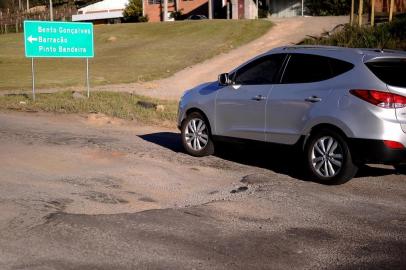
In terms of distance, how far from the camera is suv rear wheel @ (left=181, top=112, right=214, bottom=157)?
364 inches

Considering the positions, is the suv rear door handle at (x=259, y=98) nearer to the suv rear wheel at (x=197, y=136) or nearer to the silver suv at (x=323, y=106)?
the silver suv at (x=323, y=106)

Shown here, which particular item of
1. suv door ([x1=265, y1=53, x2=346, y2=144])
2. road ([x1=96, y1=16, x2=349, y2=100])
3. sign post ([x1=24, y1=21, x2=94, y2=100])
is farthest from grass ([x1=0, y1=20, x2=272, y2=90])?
suv door ([x1=265, y1=53, x2=346, y2=144])

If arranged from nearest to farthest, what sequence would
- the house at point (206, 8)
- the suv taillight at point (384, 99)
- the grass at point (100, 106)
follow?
the suv taillight at point (384, 99)
the grass at point (100, 106)
the house at point (206, 8)

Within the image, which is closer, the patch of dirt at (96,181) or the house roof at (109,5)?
the patch of dirt at (96,181)

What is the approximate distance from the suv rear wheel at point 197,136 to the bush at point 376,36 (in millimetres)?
12344

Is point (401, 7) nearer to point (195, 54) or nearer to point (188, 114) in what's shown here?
point (195, 54)

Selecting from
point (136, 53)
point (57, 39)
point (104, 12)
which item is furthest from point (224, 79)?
point (104, 12)

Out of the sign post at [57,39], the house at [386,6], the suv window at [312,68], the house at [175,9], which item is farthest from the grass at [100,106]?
the house at [175,9]

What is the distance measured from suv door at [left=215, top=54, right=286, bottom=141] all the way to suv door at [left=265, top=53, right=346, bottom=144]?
16cm

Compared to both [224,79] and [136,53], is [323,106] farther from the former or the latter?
[136,53]

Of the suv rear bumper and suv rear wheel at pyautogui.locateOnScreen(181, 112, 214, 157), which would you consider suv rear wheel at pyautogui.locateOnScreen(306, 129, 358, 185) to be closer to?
the suv rear bumper

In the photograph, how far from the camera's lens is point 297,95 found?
7.76 m

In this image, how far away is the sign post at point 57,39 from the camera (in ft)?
54.9

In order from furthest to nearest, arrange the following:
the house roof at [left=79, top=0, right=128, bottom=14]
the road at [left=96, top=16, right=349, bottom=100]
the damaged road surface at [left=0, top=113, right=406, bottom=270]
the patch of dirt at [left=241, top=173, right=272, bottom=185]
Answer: the house roof at [left=79, top=0, right=128, bottom=14], the road at [left=96, top=16, right=349, bottom=100], the patch of dirt at [left=241, top=173, right=272, bottom=185], the damaged road surface at [left=0, top=113, right=406, bottom=270]
